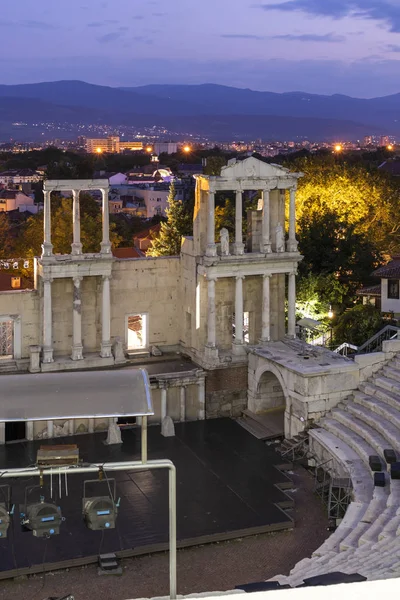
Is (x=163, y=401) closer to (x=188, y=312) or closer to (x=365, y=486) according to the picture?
(x=188, y=312)

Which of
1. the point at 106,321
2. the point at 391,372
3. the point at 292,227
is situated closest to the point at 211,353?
the point at 106,321

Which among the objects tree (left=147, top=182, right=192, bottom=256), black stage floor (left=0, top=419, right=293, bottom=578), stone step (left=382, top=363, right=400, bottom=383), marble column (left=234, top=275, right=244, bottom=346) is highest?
tree (left=147, top=182, right=192, bottom=256)

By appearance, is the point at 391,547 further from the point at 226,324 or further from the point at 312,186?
the point at 312,186

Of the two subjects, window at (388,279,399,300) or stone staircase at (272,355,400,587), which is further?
window at (388,279,399,300)

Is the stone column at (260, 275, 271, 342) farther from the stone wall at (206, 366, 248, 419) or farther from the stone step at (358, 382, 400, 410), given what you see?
the stone step at (358, 382, 400, 410)

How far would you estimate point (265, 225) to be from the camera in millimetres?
35094

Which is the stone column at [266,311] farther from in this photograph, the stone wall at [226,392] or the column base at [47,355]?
the column base at [47,355]

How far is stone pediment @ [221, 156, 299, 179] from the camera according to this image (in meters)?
34.5

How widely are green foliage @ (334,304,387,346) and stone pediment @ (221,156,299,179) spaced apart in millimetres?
6664

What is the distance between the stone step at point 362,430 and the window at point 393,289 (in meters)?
12.3

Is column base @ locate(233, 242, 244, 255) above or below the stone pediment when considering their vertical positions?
below

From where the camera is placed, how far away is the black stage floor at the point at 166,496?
23172 mm

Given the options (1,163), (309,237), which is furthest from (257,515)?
(1,163)

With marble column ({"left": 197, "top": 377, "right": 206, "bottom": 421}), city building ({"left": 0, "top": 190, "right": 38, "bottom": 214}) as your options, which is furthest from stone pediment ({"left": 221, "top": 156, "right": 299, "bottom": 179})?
city building ({"left": 0, "top": 190, "right": 38, "bottom": 214})
